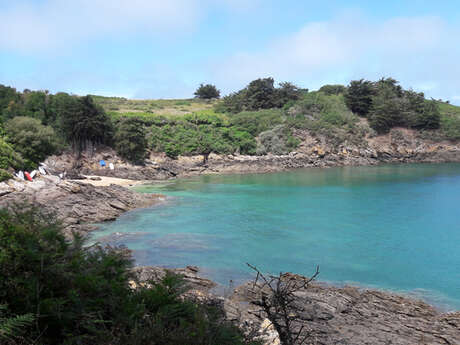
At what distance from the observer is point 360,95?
182 feet

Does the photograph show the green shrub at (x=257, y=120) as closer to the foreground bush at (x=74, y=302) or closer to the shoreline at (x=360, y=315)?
the shoreline at (x=360, y=315)

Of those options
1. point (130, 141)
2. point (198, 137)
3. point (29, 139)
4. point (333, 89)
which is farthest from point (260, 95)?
point (29, 139)

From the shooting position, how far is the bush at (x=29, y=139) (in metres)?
23.2

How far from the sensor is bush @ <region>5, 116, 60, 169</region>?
2317cm

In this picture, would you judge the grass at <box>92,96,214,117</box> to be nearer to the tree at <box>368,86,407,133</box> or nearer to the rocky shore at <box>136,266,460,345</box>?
the tree at <box>368,86,407,133</box>

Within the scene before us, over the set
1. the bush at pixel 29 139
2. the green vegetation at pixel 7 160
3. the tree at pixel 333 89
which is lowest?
the green vegetation at pixel 7 160

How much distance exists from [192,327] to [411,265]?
11.5 m

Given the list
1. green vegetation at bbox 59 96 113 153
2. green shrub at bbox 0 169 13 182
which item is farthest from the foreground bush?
green vegetation at bbox 59 96 113 153

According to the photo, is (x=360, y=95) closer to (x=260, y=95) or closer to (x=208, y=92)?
(x=260, y=95)

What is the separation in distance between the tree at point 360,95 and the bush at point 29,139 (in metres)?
46.9

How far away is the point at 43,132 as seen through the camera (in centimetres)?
2434

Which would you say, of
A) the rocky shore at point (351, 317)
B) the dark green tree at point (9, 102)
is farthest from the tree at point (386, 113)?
the dark green tree at point (9, 102)

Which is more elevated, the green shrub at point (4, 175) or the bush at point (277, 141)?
the bush at point (277, 141)

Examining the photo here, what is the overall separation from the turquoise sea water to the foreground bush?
6644mm
